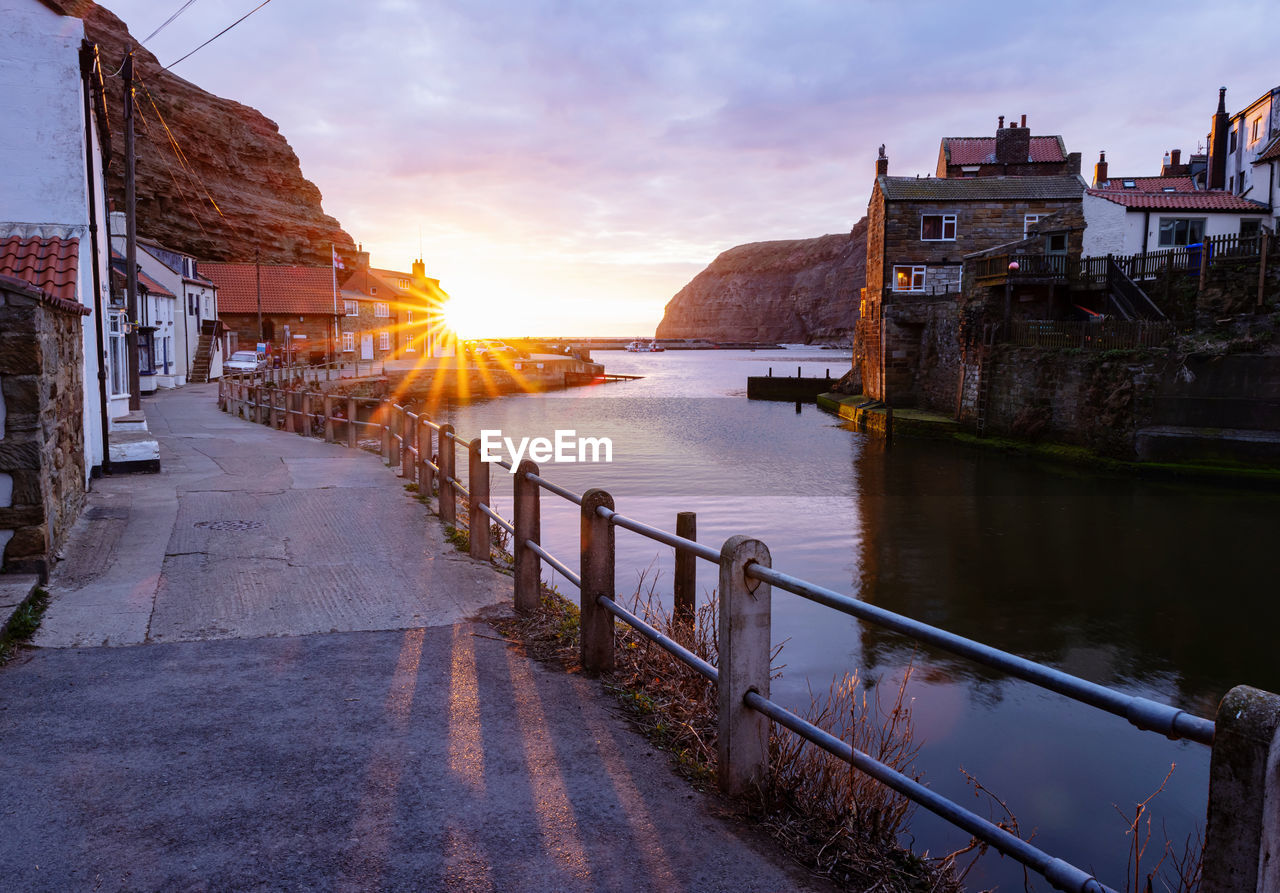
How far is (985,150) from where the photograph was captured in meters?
60.3

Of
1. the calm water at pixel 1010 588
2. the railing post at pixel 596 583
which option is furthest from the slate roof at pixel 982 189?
the railing post at pixel 596 583

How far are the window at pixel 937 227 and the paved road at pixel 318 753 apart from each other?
47.1 m

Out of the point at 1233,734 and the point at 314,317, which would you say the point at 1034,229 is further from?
the point at 314,317

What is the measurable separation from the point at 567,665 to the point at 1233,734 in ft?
14.3

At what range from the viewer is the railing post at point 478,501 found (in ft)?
30.0

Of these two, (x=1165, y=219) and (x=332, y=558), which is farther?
(x=1165, y=219)

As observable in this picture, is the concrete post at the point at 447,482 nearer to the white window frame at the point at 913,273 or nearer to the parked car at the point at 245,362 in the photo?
the white window frame at the point at 913,273

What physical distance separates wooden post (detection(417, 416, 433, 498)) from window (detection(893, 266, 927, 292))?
4186 cm

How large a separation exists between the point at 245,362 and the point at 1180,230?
5406cm

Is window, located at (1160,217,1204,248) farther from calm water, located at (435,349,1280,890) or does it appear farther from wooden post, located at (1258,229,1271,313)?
calm water, located at (435,349,1280,890)

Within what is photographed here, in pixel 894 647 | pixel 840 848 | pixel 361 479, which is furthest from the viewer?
pixel 361 479

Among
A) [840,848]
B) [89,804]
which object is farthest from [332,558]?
[840,848]

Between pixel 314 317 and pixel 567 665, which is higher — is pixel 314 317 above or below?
above

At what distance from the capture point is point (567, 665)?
6.09 metres
